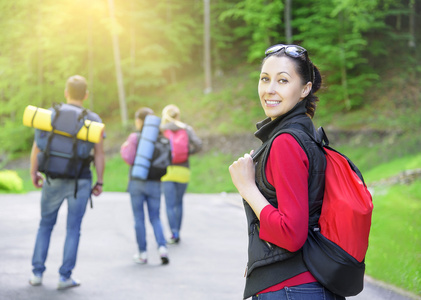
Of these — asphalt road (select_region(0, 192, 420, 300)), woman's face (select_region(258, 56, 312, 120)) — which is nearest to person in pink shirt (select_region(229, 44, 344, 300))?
woman's face (select_region(258, 56, 312, 120))

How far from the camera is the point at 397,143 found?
20016 mm

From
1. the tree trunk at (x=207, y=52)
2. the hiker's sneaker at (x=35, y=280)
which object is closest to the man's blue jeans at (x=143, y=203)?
the hiker's sneaker at (x=35, y=280)

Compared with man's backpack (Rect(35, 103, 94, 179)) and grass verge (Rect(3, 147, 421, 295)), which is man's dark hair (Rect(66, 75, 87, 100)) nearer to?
man's backpack (Rect(35, 103, 94, 179))

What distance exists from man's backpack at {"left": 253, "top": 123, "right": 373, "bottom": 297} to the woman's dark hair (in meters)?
0.32

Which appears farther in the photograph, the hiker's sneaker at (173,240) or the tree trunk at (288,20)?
the tree trunk at (288,20)

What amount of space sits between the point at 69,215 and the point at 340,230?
4.40m

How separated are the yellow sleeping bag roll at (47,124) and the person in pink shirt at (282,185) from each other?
368 cm

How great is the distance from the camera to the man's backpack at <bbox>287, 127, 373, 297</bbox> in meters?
2.10

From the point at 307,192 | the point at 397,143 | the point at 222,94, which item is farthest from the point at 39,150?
the point at 222,94

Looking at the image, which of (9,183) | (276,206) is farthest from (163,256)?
(9,183)

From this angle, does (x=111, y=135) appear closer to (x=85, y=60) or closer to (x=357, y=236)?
(x=85, y=60)

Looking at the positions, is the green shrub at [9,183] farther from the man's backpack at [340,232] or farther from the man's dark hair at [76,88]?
the man's backpack at [340,232]

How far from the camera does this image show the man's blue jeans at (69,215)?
585 cm

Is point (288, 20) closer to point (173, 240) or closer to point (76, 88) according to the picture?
point (173, 240)
